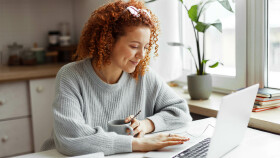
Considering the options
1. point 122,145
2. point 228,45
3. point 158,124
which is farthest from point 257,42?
point 122,145

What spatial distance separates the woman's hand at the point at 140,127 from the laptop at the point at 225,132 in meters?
0.17

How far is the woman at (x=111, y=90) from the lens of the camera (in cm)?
119

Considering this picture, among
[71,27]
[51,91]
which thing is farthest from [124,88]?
[71,27]

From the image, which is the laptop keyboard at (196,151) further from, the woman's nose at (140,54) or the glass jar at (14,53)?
the glass jar at (14,53)

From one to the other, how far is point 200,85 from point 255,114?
371 mm

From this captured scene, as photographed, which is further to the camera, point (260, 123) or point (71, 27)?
point (71, 27)

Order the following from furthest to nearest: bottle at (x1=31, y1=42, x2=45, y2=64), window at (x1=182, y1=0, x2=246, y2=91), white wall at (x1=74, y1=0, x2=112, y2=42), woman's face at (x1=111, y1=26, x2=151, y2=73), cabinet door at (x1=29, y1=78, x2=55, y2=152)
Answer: bottle at (x1=31, y1=42, x2=45, y2=64)
white wall at (x1=74, y1=0, x2=112, y2=42)
cabinet door at (x1=29, y1=78, x2=55, y2=152)
window at (x1=182, y1=0, x2=246, y2=91)
woman's face at (x1=111, y1=26, x2=151, y2=73)

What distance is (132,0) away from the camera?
148 centimetres

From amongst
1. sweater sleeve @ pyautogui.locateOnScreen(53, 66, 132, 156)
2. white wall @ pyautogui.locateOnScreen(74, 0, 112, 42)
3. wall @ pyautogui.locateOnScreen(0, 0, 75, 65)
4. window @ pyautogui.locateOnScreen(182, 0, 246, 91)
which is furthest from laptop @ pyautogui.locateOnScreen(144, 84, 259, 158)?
wall @ pyautogui.locateOnScreen(0, 0, 75, 65)

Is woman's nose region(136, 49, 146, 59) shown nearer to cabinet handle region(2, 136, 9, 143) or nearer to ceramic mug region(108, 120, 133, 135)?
ceramic mug region(108, 120, 133, 135)

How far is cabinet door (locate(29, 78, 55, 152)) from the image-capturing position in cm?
220

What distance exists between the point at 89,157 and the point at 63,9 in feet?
6.63

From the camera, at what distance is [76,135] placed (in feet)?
3.89

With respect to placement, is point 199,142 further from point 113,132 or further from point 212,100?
point 212,100
